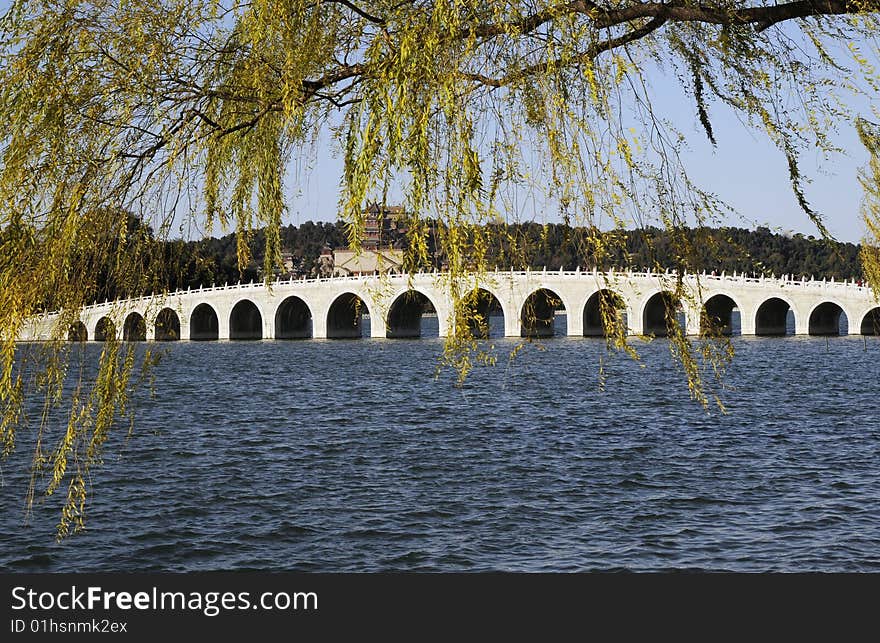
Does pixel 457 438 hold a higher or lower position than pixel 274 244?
lower

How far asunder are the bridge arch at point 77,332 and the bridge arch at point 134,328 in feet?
0.71

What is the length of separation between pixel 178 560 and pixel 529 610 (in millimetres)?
7780

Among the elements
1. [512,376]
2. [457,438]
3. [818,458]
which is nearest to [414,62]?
[818,458]

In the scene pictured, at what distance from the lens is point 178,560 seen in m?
14.2

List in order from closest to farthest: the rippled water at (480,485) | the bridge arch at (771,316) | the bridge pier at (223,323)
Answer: the rippled water at (480,485)
the bridge arch at (771,316)
the bridge pier at (223,323)

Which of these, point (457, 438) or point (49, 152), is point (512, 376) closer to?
point (457, 438)

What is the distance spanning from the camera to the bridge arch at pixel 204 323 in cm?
9100

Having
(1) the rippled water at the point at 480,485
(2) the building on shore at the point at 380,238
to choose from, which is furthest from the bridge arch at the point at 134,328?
(1) the rippled water at the point at 480,485

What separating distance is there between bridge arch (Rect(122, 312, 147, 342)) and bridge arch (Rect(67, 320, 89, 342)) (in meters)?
0.22

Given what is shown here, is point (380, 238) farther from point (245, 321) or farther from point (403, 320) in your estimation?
point (245, 321)

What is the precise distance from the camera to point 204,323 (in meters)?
93.9

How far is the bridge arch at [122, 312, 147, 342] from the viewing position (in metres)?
6.14

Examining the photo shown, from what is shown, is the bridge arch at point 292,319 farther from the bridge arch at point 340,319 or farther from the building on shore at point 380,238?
the building on shore at point 380,238

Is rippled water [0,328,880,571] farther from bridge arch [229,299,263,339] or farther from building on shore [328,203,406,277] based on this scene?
bridge arch [229,299,263,339]
